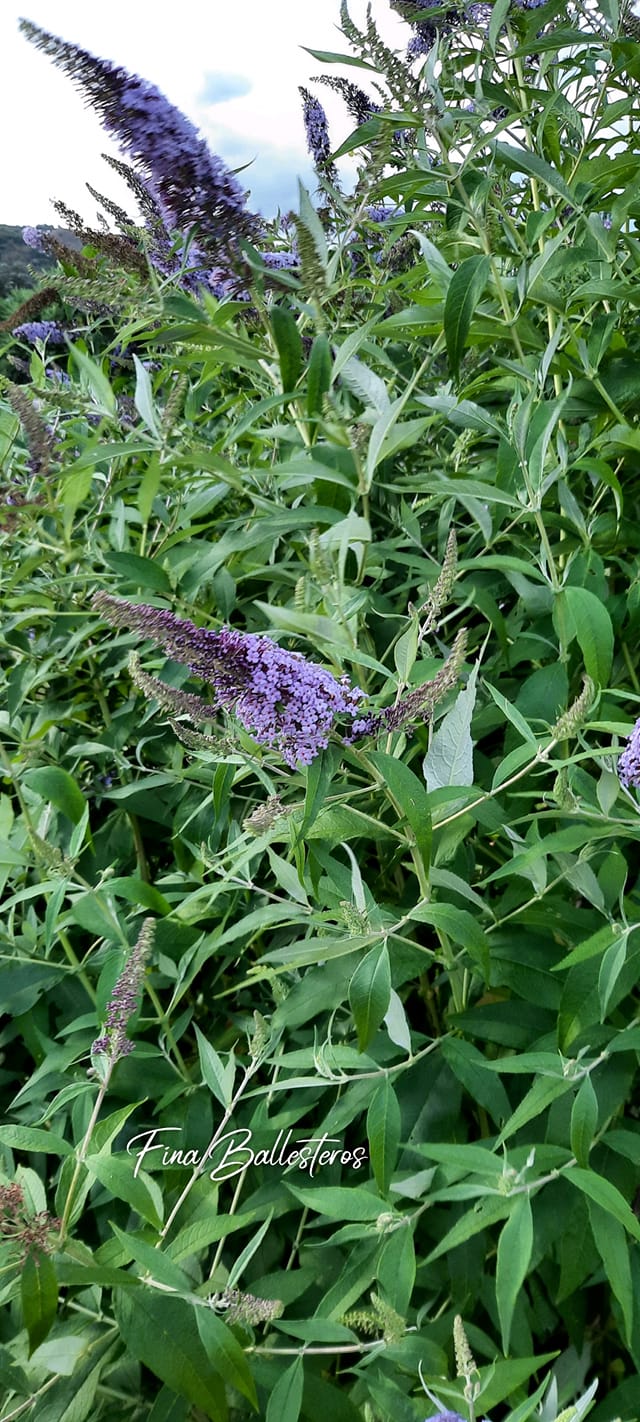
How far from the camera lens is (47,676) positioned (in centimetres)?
157

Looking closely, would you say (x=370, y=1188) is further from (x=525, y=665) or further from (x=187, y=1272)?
(x=525, y=665)

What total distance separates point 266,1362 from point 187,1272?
0.11 meters

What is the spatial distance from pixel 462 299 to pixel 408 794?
62cm

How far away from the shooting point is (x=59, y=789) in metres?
1.27

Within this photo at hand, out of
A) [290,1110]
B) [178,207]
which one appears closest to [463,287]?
[178,207]

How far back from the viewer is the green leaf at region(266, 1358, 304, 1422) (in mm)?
870

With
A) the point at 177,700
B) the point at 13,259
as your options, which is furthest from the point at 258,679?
the point at 13,259

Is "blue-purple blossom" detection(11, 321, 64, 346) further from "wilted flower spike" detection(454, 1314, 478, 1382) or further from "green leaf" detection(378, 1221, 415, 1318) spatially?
"wilted flower spike" detection(454, 1314, 478, 1382)

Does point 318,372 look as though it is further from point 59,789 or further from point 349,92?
point 349,92

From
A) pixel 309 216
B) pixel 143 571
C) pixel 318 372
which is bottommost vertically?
pixel 143 571

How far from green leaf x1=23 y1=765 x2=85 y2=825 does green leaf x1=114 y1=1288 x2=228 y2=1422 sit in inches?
22.5

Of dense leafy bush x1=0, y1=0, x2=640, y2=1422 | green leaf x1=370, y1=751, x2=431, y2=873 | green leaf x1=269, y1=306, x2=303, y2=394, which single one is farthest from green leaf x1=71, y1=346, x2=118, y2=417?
green leaf x1=370, y1=751, x2=431, y2=873

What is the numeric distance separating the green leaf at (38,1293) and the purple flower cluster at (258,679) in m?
0.52

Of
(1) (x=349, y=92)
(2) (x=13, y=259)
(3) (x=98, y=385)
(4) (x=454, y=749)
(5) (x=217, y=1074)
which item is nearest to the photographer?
(4) (x=454, y=749)
